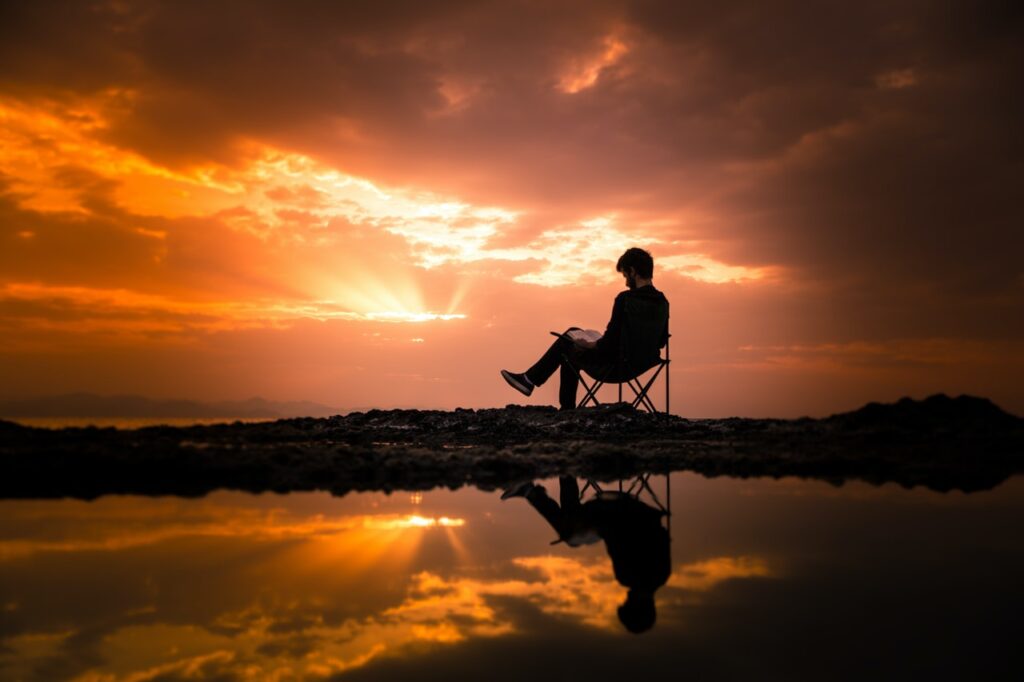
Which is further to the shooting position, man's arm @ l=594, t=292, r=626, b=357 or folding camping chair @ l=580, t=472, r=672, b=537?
man's arm @ l=594, t=292, r=626, b=357

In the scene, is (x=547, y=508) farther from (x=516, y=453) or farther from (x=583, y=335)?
(x=583, y=335)

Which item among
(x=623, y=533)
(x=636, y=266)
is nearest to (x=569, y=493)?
(x=623, y=533)

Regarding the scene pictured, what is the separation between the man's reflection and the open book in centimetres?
538

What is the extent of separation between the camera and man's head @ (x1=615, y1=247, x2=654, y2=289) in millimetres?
10586

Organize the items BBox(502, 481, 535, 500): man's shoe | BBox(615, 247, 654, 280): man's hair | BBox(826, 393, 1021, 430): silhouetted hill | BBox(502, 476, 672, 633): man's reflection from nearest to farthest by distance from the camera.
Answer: BBox(502, 476, 672, 633): man's reflection → BBox(502, 481, 535, 500): man's shoe → BBox(826, 393, 1021, 430): silhouetted hill → BBox(615, 247, 654, 280): man's hair

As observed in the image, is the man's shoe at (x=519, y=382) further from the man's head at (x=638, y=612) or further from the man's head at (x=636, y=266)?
the man's head at (x=638, y=612)

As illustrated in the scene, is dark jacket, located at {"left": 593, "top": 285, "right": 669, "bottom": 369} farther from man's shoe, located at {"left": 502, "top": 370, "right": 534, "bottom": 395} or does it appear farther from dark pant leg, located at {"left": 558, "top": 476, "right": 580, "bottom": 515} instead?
dark pant leg, located at {"left": 558, "top": 476, "right": 580, "bottom": 515}

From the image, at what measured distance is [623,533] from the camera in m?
3.67

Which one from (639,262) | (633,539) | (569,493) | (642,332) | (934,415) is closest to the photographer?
(633,539)

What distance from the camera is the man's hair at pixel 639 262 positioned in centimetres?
1059

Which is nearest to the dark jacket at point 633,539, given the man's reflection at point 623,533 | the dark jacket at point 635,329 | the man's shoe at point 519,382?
the man's reflection at point 623,533

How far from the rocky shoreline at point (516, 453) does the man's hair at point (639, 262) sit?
2288 millimetres

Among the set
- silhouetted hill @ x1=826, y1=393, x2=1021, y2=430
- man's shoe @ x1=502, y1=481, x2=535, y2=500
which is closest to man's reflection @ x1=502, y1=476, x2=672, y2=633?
man's shoe @ x1=502, y1=481, x2=535, y2=500

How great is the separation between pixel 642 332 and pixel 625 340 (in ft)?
1.15
